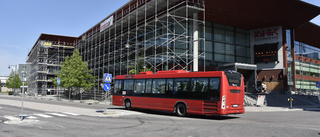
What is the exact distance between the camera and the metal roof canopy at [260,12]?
3011 centimetres

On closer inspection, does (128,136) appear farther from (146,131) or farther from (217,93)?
(217,93)

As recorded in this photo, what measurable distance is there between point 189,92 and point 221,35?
24369 mm

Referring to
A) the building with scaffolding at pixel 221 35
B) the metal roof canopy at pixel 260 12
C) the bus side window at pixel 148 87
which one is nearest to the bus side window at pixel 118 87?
the bus side window at pixel 148 87

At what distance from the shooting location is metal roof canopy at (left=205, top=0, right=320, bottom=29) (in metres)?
30.1

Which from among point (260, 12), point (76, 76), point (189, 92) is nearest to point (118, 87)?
point (189, 92)

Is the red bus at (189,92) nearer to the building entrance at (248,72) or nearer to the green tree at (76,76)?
the building entrance at (248,72)

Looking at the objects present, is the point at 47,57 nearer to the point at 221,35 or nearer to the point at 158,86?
the point at 221,35

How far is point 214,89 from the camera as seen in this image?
44.1 feet

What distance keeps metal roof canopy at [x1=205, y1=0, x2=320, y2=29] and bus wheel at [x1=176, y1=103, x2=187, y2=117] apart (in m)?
17.4

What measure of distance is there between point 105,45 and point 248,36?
82.8ft

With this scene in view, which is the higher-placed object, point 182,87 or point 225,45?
point 225,45

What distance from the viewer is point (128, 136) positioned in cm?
828

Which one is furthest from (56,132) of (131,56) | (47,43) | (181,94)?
(47,43)

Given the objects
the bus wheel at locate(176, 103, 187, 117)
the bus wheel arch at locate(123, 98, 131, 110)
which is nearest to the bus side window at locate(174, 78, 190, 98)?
Result: the bus wheel at locate(176, 103, 187, 117)
